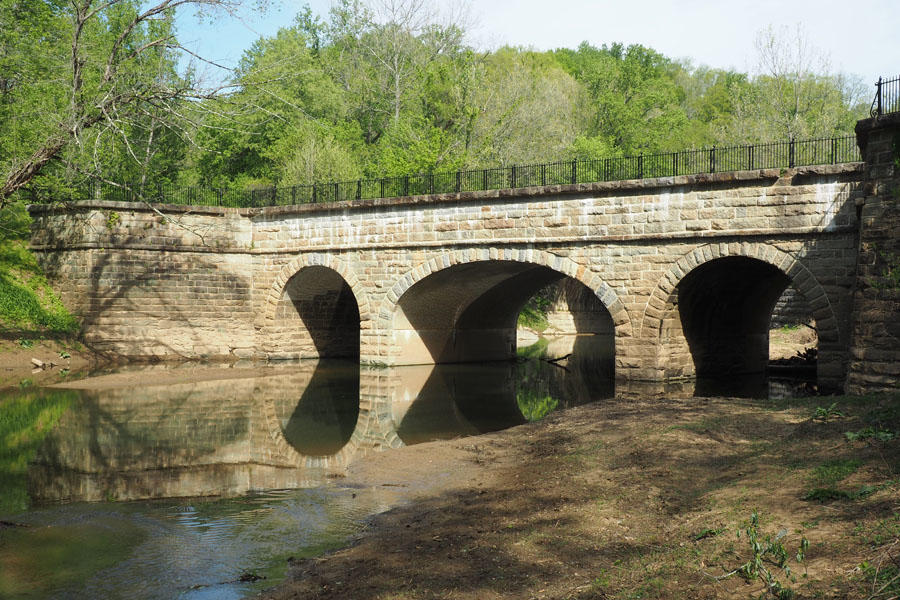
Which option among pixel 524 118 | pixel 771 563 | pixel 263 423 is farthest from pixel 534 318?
pixel 771 563

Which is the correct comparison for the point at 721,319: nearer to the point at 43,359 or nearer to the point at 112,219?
the point at 112,219

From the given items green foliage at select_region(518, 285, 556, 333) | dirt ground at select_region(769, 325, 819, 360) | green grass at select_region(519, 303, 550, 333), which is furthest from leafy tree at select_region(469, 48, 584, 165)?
dirt ground at select_region(769, 325, 819, 360)

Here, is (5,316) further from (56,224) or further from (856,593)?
(856,593)

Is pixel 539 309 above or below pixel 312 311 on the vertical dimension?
above

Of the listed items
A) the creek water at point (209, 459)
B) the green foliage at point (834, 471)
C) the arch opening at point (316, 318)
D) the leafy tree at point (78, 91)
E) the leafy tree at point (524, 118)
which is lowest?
the creek water at point (209, 459)

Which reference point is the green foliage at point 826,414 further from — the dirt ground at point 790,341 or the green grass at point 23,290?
the green grass at point 23,290

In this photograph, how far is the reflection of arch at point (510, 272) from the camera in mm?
17375

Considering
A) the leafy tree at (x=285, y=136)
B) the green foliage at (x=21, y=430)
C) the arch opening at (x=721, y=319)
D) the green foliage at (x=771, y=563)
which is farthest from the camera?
the leafy tree at (x=285, y=136)

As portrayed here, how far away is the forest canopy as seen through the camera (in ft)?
78.9

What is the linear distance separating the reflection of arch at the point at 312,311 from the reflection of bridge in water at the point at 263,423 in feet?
5.91

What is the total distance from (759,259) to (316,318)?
575 inches

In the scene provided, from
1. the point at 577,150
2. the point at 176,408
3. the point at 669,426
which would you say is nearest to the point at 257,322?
the point at 176,408

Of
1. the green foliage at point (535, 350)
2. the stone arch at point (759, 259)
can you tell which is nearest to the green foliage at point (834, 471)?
the stone arch at point (759, 259)

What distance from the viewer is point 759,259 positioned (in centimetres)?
1573
